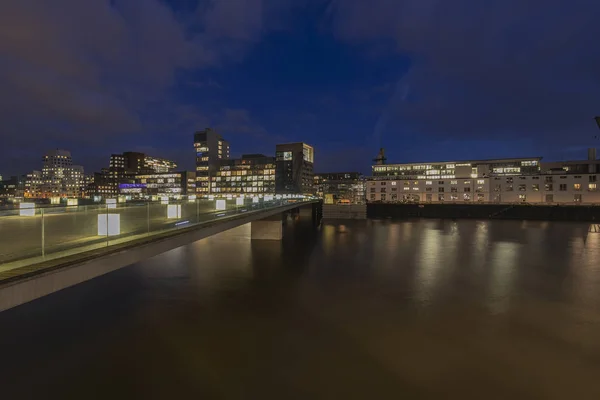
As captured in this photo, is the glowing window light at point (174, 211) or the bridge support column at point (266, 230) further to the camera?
the bridge support column at point (266, 230)

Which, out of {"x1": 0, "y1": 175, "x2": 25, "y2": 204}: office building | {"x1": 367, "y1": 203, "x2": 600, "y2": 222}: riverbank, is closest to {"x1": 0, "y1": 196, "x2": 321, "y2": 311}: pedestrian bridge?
{"x1": 0, "y1": 175, "x2": 25, "y2": 204}: office building

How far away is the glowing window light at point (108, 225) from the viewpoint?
9920mm

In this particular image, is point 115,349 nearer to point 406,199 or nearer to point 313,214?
point 313,214

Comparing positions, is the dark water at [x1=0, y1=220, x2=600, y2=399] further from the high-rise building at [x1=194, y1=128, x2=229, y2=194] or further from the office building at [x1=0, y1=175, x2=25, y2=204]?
the high-rise building at [x1=194, y1=128, x2=229, y2=194]

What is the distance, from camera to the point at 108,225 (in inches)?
397

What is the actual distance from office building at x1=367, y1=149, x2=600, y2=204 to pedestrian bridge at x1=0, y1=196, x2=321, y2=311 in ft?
330

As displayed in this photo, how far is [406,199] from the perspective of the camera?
4250 inches

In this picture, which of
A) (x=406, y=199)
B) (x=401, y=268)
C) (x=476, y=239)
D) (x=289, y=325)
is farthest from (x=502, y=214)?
(x=289, y=325)

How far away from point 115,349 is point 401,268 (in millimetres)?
21531

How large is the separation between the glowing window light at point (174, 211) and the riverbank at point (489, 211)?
77.6 metres

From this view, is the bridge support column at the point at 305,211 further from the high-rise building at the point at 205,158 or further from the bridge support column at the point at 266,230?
the high-rise building at the point at 205,158

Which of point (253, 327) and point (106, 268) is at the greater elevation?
point (106, 268)

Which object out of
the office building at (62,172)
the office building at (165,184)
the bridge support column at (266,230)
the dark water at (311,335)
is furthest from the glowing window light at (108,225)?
the office building at (62,172)

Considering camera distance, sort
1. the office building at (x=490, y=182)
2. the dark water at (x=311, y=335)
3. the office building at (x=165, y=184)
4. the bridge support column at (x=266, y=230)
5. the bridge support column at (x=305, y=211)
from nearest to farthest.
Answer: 1. the dark water at (x=311, y=335)
2. the bridge support column at (x=266, y=230)
3. the bridge support column at (x=305, y=211)
4. the office building at (x=490, y=182)
5. the office building at (x=165, y=184)
